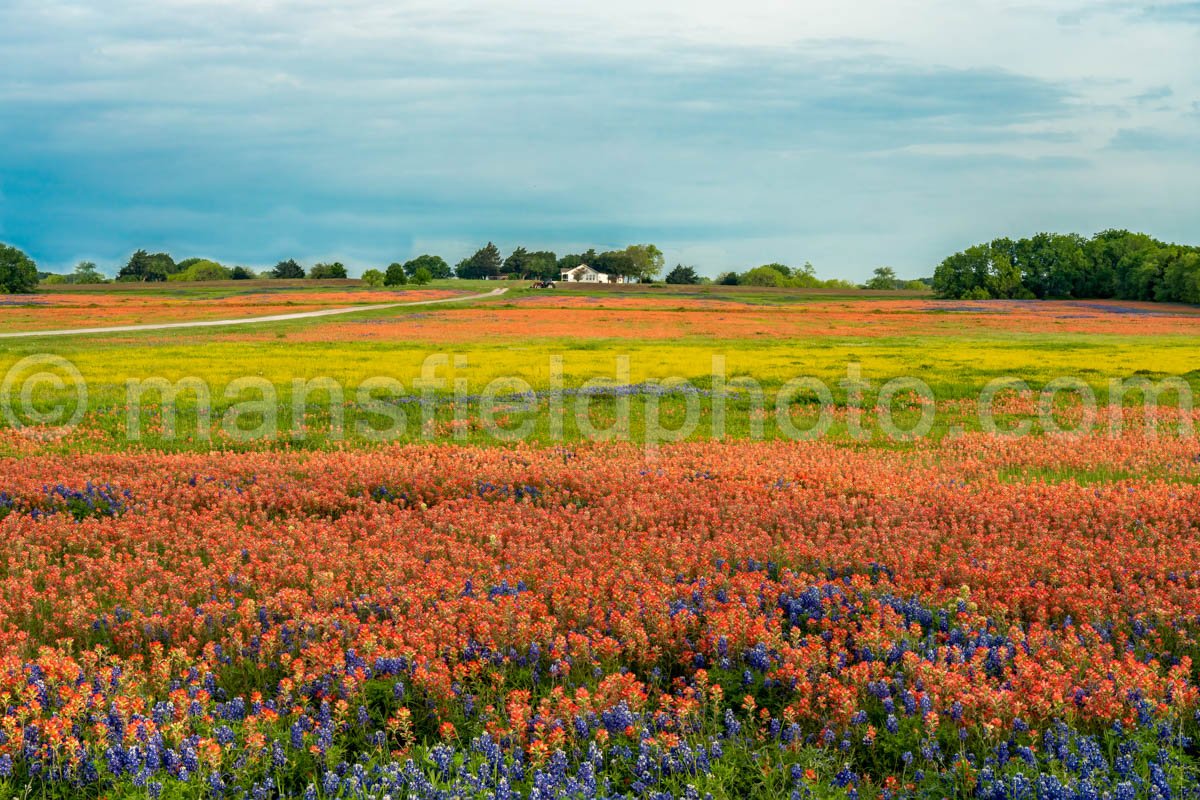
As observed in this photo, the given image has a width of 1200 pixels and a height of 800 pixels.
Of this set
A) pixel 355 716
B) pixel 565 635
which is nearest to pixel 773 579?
pixel 565 635

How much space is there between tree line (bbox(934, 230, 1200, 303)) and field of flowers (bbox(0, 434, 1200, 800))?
120m

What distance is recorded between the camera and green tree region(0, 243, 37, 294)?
119 meters

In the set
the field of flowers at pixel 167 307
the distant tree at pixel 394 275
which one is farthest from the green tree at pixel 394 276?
the field of flowers at pixel 167 307

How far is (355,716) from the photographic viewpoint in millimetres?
6293

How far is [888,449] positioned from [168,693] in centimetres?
1427

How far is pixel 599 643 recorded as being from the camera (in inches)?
273

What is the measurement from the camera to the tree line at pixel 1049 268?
399 feet

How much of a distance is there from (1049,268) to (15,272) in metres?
133

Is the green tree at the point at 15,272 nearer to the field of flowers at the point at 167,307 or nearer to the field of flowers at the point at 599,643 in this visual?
the field of flowers at the point at 167,307

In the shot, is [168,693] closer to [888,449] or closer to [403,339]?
[888,449]

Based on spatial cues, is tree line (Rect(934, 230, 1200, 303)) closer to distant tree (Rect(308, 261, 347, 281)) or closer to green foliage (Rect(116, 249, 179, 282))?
distant tree (Rect(308, 261, 347, 281))

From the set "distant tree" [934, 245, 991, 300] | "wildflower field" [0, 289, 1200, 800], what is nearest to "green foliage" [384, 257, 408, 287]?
"distant tree" [934, 245, 991, 300]

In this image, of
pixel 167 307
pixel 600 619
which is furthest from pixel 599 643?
pixel 167 307

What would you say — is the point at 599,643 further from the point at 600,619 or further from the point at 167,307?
the point at 167,307
